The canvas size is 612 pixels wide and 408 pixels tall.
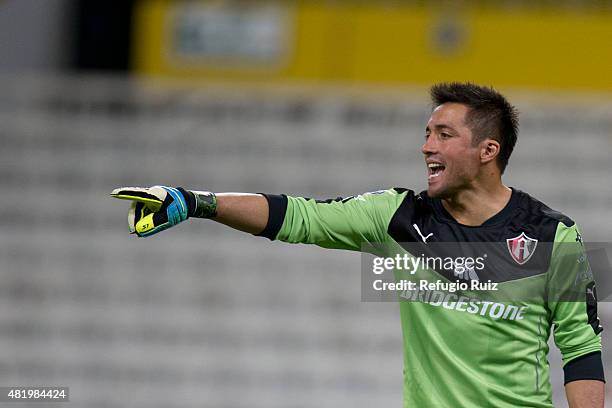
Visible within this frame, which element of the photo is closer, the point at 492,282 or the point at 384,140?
the point at 492,282

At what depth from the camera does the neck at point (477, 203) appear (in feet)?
14.2

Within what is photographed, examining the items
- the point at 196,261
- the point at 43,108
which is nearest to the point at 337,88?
the point at 196,261

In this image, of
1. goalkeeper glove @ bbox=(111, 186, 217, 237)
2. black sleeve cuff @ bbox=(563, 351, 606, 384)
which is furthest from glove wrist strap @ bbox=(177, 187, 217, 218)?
black sleeve cuff @ bbox=(563, 351, 606, 384)

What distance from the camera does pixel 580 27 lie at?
32.7 feet

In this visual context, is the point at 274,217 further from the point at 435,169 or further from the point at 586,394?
the point at 586,394

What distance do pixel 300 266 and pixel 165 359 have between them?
1450mm

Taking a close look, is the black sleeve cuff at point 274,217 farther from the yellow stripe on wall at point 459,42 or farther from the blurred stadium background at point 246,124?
the yellow stripe on wall at point 459,42

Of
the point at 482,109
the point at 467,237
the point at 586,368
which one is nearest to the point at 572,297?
the point at 586,368

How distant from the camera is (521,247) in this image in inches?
165

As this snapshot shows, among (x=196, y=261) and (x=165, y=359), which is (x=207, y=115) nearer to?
(x=196, y=261)

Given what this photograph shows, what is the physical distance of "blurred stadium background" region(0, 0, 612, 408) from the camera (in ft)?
31.7

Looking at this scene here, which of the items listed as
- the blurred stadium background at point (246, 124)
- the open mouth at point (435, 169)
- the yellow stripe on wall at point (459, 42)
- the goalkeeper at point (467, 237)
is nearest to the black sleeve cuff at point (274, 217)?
the goalkeeper at point (467, 237)

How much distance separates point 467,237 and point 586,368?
0.66 meters

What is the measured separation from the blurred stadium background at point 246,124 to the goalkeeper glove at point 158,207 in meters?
5.51
